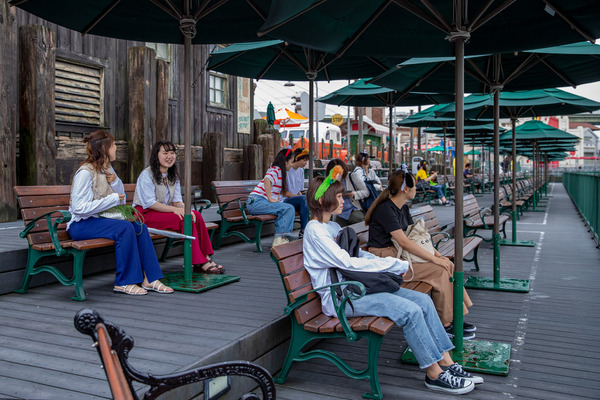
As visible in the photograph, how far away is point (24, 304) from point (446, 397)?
3.36 m

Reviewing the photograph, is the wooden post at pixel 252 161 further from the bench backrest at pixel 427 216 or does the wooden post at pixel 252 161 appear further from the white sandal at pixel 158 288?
the white sandal at pixel 158 288

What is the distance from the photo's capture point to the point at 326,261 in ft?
12.2

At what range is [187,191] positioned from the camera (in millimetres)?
5371

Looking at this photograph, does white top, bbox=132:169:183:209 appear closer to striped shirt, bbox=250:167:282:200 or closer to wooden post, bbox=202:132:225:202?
striped shirt, bbox=250:167:282:200

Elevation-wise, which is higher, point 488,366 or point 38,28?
point 38,28

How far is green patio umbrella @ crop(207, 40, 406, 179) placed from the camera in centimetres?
715

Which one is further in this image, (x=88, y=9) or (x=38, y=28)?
(x=38, y=28)

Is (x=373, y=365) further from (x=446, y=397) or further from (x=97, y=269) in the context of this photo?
(x=97, y=269)

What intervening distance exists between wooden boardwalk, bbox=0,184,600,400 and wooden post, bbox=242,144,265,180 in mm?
7210

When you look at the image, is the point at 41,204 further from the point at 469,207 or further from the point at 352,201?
the point at 469,207

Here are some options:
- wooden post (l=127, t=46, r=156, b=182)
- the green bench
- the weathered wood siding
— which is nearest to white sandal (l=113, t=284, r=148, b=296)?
the green bench

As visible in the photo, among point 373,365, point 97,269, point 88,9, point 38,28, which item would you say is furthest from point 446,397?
point 38,28

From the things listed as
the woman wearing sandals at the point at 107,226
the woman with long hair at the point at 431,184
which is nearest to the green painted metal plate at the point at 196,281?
the woman wearing sandals at the point at 107,226

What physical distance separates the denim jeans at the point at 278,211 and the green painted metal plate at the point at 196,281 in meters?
1.90
